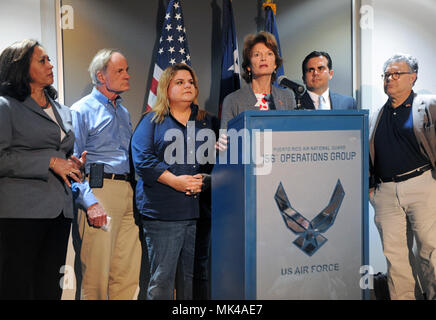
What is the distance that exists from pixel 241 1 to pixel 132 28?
1.07 metres

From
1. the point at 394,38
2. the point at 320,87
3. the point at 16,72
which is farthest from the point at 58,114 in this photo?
the point at 394,38

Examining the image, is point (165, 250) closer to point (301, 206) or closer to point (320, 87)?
point (301, 206)

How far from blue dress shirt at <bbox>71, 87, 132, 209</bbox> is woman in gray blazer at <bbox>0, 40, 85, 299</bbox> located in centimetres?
29

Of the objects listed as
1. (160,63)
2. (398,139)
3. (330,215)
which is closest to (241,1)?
(160,63)

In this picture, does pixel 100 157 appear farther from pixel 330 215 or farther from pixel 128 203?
pixel 330 215

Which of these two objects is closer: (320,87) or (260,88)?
(260,88)

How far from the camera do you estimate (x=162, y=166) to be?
3020mm

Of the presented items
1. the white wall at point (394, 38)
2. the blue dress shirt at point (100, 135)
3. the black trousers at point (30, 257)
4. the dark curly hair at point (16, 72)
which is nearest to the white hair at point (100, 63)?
the blue dress shirt at point (100, 135)

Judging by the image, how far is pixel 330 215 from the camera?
2131 mm

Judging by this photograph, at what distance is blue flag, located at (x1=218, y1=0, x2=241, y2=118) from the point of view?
3.92 m

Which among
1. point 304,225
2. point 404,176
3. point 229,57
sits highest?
point 229,57

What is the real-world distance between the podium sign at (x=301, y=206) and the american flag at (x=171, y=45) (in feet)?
5.89

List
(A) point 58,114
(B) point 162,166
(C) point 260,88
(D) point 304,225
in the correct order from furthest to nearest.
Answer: (C) point 260,88 < (B) point 162,166 < (A) point 58,114 < (D) point 304,225

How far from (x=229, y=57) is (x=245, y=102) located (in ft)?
3.52
